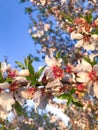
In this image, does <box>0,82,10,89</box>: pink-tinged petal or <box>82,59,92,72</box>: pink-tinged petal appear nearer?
<box>0,82,10,89</box>: pink-tinged petal

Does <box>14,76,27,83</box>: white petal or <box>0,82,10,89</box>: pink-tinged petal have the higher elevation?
<box>14,76,27,83</box>: white petal

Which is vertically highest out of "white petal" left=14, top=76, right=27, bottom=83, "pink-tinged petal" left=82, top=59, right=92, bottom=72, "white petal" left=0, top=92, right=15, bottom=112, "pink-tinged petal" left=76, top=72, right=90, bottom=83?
"pink-tinged petal" left=82, top=59, right=92, bottom=72

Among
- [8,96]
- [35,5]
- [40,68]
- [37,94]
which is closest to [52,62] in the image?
[40,68]

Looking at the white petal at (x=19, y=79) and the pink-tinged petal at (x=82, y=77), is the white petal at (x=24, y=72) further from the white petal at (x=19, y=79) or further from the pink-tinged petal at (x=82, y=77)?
the pink-tinged petal at (x=82, y=77)

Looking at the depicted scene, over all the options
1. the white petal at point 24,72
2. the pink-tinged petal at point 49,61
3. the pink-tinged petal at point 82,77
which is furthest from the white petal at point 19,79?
the pink-tinged petal at point 82,77

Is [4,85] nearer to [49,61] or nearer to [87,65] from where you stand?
[49,61]

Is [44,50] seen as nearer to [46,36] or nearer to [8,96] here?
[46,36]

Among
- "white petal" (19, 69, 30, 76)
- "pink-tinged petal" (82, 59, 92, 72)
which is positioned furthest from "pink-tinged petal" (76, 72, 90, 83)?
"white petal" (19, 69, 30, 76)

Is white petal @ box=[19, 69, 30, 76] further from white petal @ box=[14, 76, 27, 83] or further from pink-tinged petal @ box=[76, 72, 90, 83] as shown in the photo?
pink-tinged petal @ box=[76, 72, 90, 83]

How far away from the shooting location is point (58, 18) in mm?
14289

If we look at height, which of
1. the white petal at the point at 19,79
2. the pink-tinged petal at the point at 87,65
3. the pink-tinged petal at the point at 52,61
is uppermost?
the pink-tinged petal at the point at 52,61

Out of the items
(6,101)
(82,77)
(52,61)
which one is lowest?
(6,101)

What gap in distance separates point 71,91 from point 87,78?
167 mm

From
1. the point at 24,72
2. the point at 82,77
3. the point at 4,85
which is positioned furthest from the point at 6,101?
the point at 82,77
